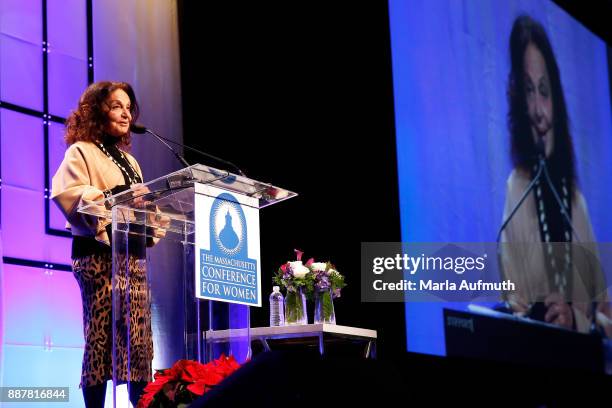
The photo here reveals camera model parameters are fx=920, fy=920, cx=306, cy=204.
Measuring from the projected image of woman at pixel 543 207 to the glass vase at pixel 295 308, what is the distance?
128 centimetres

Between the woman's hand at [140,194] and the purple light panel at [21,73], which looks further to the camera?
the purple light panel at [21,73]

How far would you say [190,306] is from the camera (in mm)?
2754

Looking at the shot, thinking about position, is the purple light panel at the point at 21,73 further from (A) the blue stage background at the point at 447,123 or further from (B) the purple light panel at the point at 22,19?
(A) the blue stage background at the point at 447,123

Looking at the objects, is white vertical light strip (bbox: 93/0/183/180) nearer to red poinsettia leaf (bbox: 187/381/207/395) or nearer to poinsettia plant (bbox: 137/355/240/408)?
poinsettia plant (bbox: 137/355/240/408)

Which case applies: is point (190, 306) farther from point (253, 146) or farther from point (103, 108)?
point (253, 146)

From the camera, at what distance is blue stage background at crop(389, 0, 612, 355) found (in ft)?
16.3

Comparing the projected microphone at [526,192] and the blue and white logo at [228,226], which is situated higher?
the projected microphone at [526,192]

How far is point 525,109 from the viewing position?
571 centimetres

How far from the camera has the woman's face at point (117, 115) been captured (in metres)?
3.61

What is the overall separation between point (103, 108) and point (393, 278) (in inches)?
87.5

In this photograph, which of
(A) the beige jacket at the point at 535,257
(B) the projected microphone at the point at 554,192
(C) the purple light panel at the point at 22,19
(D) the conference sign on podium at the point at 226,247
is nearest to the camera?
(D) the conference sign on podium at the point at 226,247

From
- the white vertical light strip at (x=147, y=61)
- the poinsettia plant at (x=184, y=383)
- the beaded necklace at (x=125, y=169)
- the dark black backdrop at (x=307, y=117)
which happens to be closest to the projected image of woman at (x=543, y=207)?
the dark black backdrop at (x=307, y=117)

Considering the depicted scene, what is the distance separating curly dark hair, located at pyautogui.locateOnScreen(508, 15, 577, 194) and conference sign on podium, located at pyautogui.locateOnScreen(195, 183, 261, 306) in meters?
3.04

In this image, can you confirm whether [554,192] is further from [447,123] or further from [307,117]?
[307,117]
